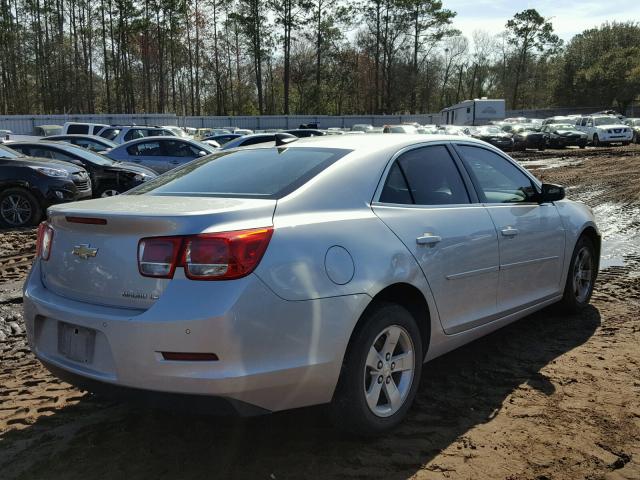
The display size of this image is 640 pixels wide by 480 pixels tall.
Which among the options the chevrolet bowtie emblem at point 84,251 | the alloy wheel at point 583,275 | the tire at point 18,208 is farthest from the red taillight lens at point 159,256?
the tire at point 18,208

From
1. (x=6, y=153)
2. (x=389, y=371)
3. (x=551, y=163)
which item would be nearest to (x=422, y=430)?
(x=389, y=371)

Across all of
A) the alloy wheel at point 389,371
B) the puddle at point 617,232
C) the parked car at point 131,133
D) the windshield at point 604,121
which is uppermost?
the windshield at point 604,121

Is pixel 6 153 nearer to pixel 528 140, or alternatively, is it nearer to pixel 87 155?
pixel 87 155

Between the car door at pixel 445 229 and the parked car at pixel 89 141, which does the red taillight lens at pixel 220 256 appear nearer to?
the car door at pixel 445 229

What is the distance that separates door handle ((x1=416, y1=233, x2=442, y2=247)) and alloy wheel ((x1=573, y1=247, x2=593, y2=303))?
7.39 ft

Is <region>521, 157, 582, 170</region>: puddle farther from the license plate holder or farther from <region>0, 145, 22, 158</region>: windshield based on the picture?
the license plate holder

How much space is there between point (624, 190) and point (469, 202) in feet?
40.4

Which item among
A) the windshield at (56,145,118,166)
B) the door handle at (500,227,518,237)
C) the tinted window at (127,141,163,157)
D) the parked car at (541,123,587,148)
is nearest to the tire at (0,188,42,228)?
the windshield at (56,145,118,166)

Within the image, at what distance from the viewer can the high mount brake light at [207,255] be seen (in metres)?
2.59

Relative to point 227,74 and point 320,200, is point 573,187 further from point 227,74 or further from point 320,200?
point 227,74

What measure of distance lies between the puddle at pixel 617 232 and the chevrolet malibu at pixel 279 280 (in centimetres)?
446

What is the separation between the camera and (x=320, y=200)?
3076mm

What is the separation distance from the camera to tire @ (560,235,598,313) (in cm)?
509

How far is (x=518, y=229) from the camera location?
13.9 ft
